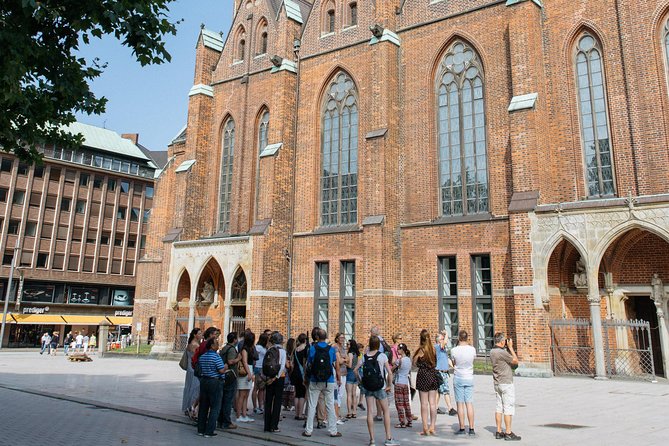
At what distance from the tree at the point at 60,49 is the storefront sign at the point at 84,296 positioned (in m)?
44.2

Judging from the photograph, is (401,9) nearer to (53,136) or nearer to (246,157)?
(246,157)

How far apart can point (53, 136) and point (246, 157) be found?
709 inches

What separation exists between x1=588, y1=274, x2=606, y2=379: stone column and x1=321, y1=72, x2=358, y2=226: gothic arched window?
32.2 ft

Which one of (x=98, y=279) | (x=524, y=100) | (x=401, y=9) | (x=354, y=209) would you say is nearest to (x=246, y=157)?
(x=354, y=209)

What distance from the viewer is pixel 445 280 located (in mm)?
20547

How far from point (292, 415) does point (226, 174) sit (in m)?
18.5

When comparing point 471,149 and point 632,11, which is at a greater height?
point 632,11

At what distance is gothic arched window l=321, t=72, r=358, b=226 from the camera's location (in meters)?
23.6

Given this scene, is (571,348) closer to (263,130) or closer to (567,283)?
(567,283)

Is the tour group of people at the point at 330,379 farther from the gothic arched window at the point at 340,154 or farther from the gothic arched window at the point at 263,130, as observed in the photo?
the gothic arched window at the point at 263,130

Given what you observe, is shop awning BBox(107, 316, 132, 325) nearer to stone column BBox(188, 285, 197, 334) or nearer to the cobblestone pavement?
stone column BBox(188, 285, 197, 334)

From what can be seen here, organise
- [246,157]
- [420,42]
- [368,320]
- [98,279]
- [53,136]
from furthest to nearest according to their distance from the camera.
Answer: [98,279], [246,157], [420,42], [368,320], [53,136]

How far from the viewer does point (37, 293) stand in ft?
153

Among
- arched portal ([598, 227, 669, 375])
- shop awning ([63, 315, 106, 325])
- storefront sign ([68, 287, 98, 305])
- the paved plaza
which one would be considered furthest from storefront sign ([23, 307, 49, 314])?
arched portal ([598, 227, 669, 375])
